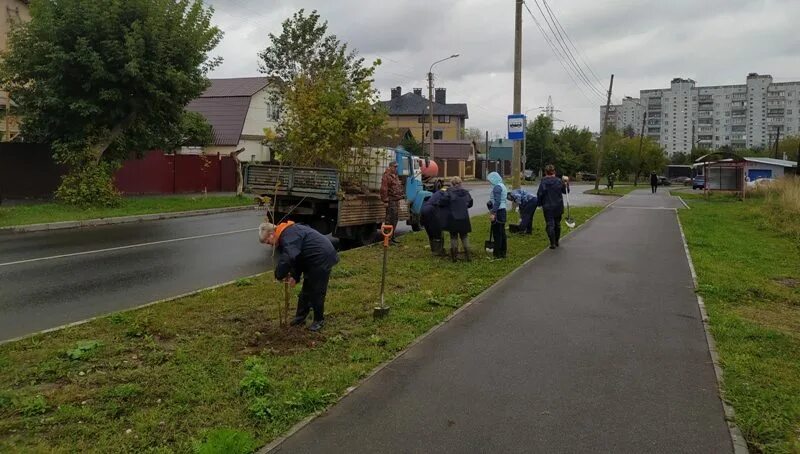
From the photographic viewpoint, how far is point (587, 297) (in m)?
7.92

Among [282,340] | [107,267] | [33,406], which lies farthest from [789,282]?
[107,267]

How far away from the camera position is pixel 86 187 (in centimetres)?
1889

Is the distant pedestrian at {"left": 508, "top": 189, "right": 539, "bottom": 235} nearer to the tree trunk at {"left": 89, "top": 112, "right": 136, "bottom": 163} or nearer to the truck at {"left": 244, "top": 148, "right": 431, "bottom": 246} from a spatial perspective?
the truck at {"left": 244, "top": 148, "right": 431, "bottom": 246}

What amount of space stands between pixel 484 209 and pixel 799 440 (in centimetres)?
2038

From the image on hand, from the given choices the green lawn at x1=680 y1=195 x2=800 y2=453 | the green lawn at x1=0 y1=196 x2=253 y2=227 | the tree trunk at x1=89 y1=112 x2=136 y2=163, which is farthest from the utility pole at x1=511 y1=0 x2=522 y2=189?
the tree trunk at x1=89 y1=112 x2=136 y2=163

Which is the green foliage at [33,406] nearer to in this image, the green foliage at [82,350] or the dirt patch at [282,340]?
the green foliage at [82,350]

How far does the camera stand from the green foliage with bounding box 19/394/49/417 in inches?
161

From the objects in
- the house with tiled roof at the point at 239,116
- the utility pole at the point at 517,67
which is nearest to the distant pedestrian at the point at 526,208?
the utility pole at the point at 517,67

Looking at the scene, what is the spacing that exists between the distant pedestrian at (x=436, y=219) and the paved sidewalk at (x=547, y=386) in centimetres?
262

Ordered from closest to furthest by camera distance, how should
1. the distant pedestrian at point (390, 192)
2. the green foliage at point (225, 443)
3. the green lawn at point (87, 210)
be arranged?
1. the green foliage at point (225, 443)
2. the distant pedestrian at point (390, 192)
3. the green lawn at point (87, 210)

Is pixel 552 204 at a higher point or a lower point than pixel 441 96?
lower

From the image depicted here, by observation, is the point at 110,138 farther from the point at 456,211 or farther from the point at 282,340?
the point at 282,340

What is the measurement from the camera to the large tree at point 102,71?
1781 centimetres

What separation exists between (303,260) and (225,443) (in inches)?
103
